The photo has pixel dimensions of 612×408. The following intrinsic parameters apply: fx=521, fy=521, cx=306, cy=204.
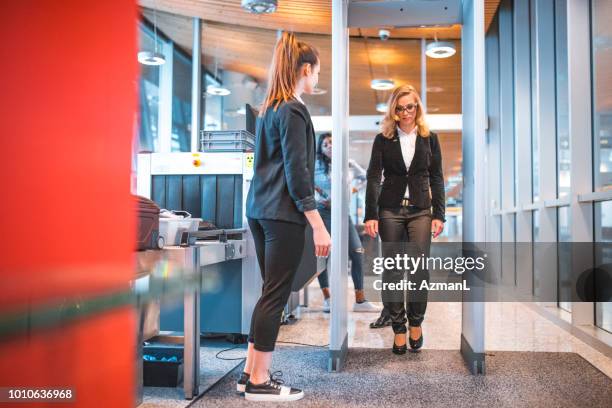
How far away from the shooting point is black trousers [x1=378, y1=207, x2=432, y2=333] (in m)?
2.63

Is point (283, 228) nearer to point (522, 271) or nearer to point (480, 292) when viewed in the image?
point (480, 292)

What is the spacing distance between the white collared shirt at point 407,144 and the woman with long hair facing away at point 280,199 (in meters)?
0.88

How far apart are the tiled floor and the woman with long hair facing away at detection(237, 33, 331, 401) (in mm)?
1138

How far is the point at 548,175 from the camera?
405 cm

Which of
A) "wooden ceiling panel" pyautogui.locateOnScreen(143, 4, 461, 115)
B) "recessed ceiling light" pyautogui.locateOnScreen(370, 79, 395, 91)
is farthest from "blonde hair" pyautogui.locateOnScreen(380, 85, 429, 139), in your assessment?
"recessed ceiling light" pyautogui.locateOnScreen(370, 79, 395, 91)

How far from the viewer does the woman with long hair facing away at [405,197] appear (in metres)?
2.65

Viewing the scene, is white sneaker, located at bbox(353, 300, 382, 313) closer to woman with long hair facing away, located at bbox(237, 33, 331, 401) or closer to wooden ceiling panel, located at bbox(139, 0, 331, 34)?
woman with long hair facing away, located at bbox(237, 33, 331, 401)

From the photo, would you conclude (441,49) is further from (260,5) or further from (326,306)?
(326,306)

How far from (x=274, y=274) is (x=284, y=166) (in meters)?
0.39

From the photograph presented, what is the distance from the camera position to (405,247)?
8.76ft

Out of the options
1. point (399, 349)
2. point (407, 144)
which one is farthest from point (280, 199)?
point (399, 349)

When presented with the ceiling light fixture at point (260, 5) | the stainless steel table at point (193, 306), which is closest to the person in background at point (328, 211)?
the stainless steel table at point (193, 306)

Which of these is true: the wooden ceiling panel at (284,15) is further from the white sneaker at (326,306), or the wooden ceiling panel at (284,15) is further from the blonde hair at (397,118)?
the blonde hair at (397,118)

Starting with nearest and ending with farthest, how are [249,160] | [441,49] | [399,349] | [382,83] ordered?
1. [399,349]
2. [249,160]
3. [441,49]
4. [382,83]
